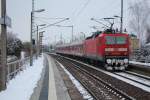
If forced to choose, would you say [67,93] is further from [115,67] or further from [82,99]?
[115,67]

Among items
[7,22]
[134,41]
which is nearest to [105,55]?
[7,22]

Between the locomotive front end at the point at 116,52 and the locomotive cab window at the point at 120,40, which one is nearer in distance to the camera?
the locomotive front end at the point at 116,52

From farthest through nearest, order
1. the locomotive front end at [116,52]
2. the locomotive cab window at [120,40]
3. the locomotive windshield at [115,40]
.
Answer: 1. the locomotive cab window at [120,40]
2. the locomotive windshield at [115,40]
3. the locomotive front end at [116,52]

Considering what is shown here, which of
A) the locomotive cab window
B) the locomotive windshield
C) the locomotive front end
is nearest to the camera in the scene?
the locomotive front end

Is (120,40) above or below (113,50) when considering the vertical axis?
above

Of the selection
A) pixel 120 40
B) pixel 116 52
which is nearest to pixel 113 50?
pixel 116 52

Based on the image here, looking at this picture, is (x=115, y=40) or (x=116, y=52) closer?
(x=116, y=52)

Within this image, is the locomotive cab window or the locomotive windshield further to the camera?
the locomotive cab window

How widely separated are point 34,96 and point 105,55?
17006 millimetres

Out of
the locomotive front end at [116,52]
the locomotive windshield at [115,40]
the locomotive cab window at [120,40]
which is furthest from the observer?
the locomotive cab window at [120,40]

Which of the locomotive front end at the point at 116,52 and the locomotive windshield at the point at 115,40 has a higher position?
the locomotive windshield at the point at 115,40

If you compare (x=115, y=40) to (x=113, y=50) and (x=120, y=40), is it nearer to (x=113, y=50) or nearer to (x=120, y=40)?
(x=120, y=40)

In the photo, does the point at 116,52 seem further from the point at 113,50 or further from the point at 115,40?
the point at 115,40

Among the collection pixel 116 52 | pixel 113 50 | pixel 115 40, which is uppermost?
pixel 115 40
